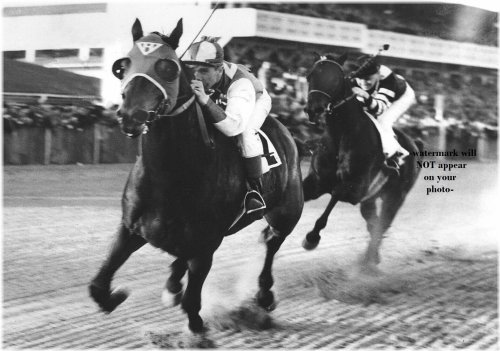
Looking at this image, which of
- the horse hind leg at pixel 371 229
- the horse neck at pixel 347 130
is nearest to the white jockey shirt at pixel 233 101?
the horse neck at pixel 347 130

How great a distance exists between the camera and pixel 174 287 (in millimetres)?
5781

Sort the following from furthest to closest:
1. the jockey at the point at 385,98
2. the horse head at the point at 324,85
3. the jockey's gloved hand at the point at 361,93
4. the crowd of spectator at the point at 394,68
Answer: the crowd of spectator at the point at 394,68
the jockey at the point at 385,98
the jockey's gloved hand at the point at 361,93
the horse head at the point at 324,85

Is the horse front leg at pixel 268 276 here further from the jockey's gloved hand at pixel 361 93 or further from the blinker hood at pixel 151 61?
the jockey's gloved hand at pixel 361 93

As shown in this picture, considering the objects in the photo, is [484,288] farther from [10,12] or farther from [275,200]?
[10,12]

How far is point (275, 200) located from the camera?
21.0 feet

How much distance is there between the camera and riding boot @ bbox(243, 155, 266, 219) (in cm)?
563

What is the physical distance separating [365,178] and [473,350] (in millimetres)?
3234

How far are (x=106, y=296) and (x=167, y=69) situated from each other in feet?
5.10

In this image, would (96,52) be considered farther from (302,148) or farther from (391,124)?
(302,148)

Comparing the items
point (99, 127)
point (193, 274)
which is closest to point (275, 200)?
point (193, 274)

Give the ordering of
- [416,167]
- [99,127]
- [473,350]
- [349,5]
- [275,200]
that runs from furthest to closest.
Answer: [349,5]
[99,127]
[416,167]
[275,200]
[473,350]

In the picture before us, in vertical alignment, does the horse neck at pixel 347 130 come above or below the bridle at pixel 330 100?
below

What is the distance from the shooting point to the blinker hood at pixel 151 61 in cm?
460

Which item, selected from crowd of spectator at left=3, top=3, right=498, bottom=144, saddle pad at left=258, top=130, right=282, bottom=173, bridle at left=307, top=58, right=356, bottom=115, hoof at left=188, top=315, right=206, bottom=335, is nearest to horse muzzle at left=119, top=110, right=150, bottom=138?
hoof at left=188, top=315, right=206, bottom=335
